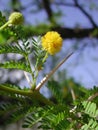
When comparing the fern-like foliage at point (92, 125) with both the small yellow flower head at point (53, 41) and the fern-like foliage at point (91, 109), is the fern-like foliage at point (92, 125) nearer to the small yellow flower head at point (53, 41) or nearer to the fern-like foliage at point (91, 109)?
the fern-like foliage at point (91, 109)

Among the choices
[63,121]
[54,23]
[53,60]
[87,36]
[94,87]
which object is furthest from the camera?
[53,60]

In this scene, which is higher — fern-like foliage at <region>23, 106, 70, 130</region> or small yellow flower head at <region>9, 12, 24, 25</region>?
small yellow flower head at <region>9, 12, 24, 25</region>

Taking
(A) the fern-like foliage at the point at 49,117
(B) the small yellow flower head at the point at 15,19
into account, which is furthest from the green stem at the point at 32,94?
(B) the small yellow flower head at the point at 15,19

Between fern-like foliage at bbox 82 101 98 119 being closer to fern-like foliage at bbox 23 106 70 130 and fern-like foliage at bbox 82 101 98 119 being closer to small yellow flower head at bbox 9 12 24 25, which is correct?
fern-like foliage at bbox 23 106 70 130

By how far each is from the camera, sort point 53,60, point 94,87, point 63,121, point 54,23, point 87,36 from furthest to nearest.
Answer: point 53,60
point 87,36
point 54,23
point 94,87
point 63,121

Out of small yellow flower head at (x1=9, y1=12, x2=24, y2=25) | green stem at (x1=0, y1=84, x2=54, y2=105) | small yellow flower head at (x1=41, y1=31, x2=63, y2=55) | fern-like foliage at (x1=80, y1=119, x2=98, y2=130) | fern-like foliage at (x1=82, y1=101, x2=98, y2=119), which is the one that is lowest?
fern-like foliage at (x1=80, y1=119, x2=98, y2=130)

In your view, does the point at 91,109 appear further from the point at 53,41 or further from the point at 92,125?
the point at 53,41

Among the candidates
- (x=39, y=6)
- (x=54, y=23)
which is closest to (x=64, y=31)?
(x=54, y=23)

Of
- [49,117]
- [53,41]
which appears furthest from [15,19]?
[49,117]

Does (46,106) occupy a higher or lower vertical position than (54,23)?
lower

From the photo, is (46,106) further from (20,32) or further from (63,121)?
(20,32)

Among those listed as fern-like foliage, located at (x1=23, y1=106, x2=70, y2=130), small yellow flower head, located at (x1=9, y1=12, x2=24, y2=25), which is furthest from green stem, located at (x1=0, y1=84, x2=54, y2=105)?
small yellow flower head, located at (x1=9, y1=12, x2=24, y2=25)
